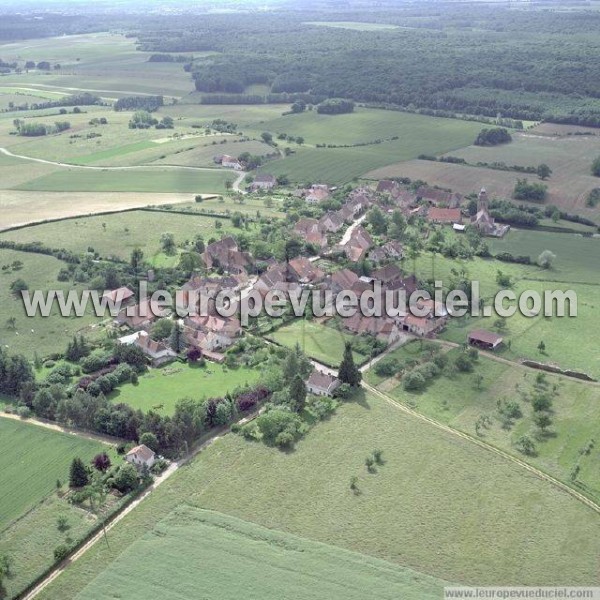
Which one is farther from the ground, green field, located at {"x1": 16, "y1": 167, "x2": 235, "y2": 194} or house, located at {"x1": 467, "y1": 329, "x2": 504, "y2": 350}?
green field, located at {"x1": 16, "y1": 167, "x2": 235, "y2": 194}

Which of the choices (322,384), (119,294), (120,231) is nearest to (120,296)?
(119,294)

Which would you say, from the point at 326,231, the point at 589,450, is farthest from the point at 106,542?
the point at 326,231

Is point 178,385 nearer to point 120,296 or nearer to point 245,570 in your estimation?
point 120,296

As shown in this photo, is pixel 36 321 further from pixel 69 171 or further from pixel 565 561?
pixel 69 171

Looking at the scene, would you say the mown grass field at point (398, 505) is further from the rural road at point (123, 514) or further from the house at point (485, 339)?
the house at point (485, 339)

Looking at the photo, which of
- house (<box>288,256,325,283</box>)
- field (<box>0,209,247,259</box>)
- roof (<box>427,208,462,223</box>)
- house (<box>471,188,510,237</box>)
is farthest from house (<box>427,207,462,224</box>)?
field (<box>0,209,247,259</box>)

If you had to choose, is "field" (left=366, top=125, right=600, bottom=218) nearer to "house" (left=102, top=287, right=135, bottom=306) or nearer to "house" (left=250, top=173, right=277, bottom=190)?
"house" (left=250, top=173, right=277, bottom=190)
